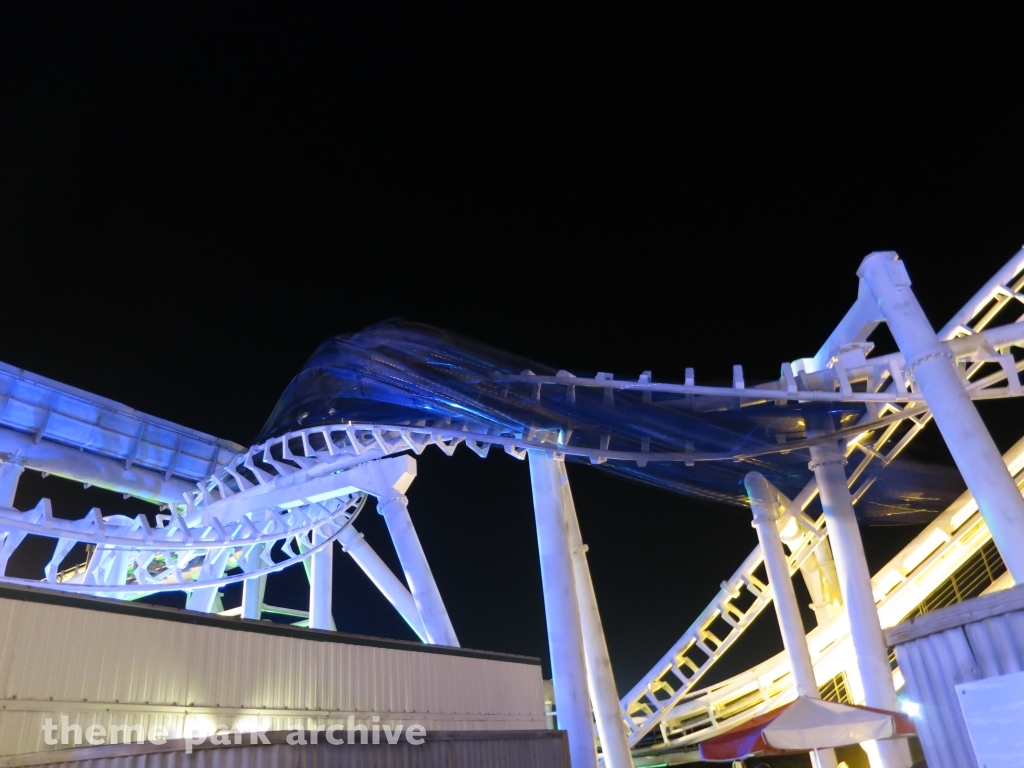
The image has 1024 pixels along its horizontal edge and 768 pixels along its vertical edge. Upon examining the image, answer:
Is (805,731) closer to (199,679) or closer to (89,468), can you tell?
(199,679)

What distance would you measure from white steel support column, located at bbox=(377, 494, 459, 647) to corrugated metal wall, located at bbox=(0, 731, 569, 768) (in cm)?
569

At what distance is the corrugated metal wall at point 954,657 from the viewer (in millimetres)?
5730

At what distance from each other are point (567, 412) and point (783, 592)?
5.82 meters

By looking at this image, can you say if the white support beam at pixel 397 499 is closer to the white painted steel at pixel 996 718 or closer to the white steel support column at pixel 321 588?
the white steel support column at pixel 321 588

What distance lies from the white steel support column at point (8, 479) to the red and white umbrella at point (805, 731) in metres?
18.0

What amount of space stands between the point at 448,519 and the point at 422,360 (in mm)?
25393

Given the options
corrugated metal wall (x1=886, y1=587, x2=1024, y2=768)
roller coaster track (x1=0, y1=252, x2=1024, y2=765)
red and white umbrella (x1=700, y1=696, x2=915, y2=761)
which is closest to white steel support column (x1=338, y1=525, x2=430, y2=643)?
roller coaster track (x1=0, y1=252, x2=1024, y2=765)

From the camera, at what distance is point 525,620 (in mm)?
37125

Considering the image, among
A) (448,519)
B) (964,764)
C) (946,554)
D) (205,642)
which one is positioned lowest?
(964,764)

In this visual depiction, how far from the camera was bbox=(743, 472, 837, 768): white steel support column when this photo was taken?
14.0 m

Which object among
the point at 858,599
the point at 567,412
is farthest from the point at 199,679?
the point at 858,599

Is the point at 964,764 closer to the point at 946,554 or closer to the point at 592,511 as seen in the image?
the point at 946,554

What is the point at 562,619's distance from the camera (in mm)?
13281

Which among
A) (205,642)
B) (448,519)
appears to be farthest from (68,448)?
(448,519)
